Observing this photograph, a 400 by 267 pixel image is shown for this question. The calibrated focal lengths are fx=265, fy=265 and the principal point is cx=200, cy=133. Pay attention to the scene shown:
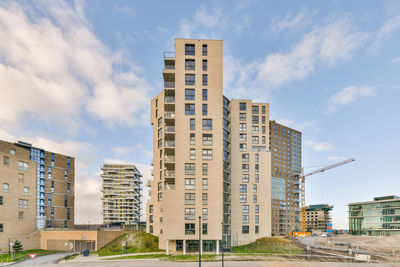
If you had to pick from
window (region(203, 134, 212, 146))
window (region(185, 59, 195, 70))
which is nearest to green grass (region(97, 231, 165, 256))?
window (region(203, 134, 212, 146))

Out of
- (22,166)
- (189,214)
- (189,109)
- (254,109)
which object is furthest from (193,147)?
(22,166)

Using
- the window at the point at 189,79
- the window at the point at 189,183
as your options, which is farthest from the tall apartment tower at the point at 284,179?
the window at the point at 189,79

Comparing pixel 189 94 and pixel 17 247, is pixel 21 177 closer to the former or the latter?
pixel 17 247

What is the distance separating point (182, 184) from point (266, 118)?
1292 inches

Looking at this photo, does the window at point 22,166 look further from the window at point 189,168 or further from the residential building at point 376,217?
the residential building at point 376,217

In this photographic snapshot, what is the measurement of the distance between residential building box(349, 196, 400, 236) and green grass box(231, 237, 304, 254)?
71717 mm

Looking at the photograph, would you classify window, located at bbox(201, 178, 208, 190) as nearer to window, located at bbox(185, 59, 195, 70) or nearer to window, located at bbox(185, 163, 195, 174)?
window, located at bbox(185, 163, 195, 174)

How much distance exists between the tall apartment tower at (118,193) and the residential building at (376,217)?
110229 millimetres

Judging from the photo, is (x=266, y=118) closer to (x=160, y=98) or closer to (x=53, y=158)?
Answer: (x=160, y=98)

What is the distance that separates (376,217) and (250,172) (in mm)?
82720

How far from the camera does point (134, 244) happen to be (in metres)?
56.9

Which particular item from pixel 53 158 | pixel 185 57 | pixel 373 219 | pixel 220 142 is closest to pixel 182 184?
pixel 220 142

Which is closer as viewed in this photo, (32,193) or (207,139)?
(207,139)

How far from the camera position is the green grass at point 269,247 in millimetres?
51250
